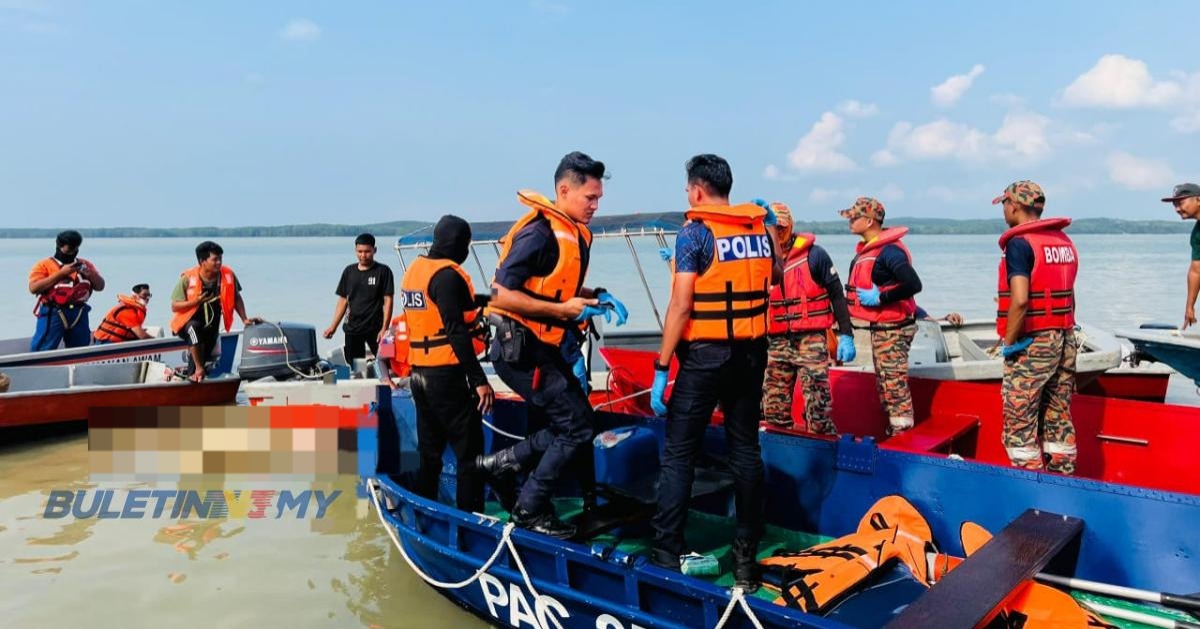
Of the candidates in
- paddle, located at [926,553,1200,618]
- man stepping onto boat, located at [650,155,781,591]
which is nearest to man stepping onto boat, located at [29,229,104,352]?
man stepping onto boat, located at [650,155,781,591]

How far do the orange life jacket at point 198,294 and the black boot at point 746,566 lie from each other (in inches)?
256

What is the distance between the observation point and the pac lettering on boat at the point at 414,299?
13.4 feet

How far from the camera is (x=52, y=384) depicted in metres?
8.63

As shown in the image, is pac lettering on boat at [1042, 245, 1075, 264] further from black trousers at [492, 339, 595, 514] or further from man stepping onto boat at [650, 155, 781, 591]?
black trousers at [492, 339, 595, 514]

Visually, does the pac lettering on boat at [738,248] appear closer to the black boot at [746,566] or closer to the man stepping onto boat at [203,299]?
the black boot at [746,566]

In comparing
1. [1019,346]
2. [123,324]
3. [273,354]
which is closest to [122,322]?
[123,324]

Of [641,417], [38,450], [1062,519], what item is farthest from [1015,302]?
[38,450]

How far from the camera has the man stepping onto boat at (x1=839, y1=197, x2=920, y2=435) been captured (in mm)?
5195

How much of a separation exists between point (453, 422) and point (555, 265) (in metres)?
1.11

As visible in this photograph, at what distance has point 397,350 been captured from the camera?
7.37 meters

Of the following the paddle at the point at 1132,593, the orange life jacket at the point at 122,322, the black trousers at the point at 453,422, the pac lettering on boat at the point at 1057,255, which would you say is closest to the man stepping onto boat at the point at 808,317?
the pac lettering on boat at the point at 1057,255

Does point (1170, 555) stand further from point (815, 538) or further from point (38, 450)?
point (38, 450)

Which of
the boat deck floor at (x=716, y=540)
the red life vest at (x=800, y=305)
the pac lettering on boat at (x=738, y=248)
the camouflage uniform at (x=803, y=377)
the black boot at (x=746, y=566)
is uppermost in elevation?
the pac lettering on boat at (x=738, y=248)

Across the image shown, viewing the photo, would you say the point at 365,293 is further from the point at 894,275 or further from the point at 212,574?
the point at 894,275
